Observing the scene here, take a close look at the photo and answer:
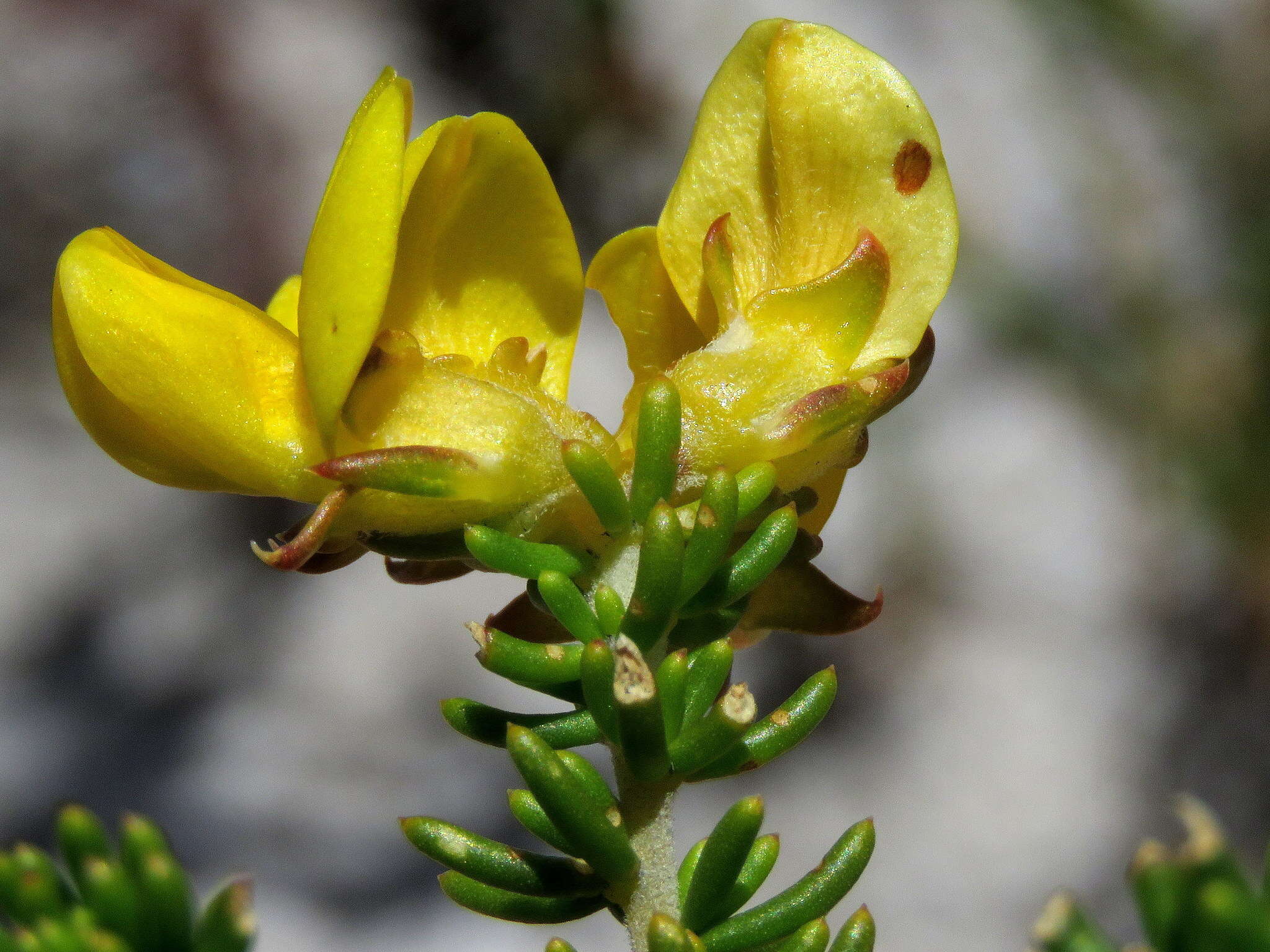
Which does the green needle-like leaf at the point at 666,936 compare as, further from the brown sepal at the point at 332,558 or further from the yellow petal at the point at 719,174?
the yellow petal at the point at 719,174

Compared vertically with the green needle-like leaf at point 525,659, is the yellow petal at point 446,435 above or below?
above

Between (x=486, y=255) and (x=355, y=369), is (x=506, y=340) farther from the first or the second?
(x=355, y=369)

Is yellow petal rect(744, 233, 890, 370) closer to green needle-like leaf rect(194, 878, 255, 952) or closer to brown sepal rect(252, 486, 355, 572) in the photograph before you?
brown sepal rect(252, 486, 355, 572)

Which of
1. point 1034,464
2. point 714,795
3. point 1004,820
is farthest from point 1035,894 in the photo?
point 1034,464

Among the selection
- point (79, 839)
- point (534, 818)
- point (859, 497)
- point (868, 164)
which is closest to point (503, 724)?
point (534, 818)

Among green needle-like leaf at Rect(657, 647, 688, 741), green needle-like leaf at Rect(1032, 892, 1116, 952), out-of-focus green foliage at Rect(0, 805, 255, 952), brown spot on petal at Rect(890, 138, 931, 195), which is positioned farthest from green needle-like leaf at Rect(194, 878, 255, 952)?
brown spot on petal at Rect(890, 138, 931, 195)

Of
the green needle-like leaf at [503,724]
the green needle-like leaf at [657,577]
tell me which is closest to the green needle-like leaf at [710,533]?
the green needle-like leaf at [657,577]
